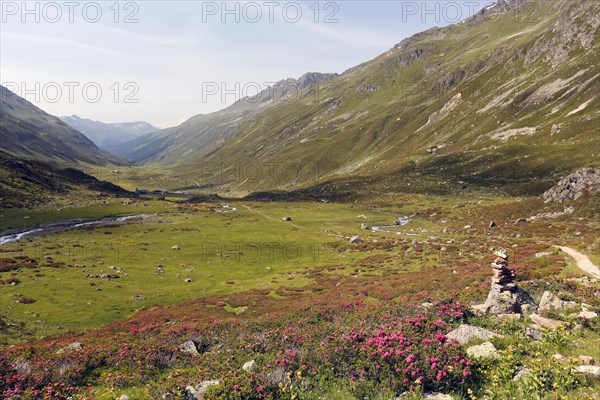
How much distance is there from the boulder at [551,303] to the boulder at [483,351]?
7.63 m

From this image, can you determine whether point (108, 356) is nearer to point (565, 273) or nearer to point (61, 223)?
point (565, 273)

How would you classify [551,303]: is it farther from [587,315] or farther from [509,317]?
[509,317]

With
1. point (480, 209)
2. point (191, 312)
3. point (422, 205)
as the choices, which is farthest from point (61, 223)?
point (480, 209)

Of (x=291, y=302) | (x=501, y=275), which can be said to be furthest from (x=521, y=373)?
(x=291, y=302)

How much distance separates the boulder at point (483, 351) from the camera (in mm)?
13785

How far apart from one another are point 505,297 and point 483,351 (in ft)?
26.4

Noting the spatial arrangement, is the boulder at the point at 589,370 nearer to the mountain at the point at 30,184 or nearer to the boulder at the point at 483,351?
the boulder at the point at 483,351

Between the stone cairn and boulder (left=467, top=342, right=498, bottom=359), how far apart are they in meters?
6.64

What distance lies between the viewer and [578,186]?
80250 millimetres

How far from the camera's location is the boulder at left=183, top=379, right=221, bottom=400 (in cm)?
1350

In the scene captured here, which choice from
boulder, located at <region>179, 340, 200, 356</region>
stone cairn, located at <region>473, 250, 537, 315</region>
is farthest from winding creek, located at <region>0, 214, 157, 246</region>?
stone cairn, located at <region>473, 250, 537, 315</region>

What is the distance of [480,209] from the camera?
104125 millimetres

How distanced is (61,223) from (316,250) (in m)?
88.3

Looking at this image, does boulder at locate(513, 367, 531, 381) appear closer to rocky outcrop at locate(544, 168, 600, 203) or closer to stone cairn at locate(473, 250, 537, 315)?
stone cairn at locate(473, 250, 537, 315)
